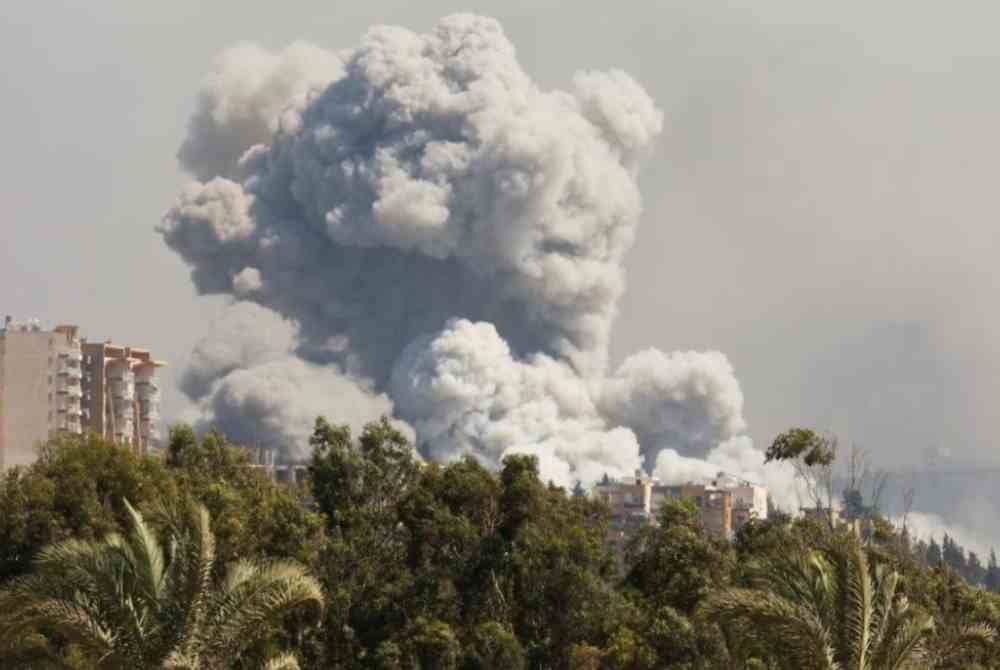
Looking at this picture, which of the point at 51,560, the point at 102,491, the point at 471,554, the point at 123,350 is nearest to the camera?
the point at 51,560

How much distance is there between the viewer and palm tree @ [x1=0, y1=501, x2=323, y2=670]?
922 inches

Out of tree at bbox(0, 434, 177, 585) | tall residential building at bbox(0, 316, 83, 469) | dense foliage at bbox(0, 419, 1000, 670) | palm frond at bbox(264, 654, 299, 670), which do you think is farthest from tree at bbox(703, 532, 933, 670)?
tall residential building at bbox(0, 316, 83, 469)

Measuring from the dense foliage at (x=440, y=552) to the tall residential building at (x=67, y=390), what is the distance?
1271 inches

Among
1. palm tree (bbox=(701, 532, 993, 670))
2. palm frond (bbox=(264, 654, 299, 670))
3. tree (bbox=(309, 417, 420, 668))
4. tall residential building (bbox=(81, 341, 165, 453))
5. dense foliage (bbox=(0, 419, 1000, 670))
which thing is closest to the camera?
palm frond (bbox=(264, 654, 299, 670))

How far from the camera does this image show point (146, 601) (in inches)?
931

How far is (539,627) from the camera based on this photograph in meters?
42.9

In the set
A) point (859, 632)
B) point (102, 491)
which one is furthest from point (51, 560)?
point (102, 491)

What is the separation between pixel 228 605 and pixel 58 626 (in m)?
1.79

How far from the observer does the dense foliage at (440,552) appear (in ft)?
130

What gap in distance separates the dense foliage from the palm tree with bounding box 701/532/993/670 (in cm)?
884

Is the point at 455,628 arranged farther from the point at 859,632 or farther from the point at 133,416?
the point at 133,416

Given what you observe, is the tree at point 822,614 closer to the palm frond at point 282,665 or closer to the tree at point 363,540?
the palm frond at point 282,665

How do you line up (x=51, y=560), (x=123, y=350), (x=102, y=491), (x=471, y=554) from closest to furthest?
1. (x=51, y=560)
2. (x=102, y=491)
3. (x=471, y=554)
4. (x=123, y=350)

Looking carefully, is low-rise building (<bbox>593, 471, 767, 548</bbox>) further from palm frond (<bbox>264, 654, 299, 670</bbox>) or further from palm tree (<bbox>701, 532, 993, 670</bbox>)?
Result: palm frond (<bbox>264, 654, 299, 670</bbox>)
